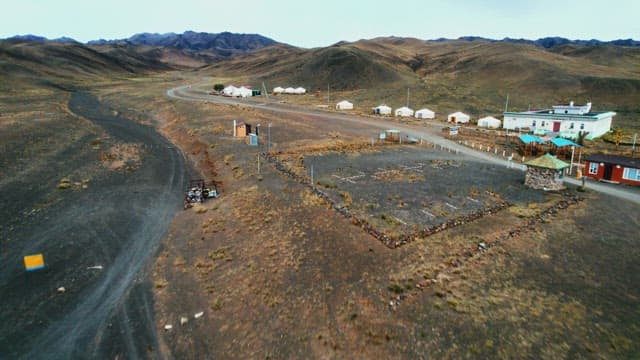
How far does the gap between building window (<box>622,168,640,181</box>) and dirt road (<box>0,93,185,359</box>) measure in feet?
116

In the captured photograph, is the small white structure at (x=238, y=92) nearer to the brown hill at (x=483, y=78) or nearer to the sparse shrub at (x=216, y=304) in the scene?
the brown hill at (x=483, y=78)

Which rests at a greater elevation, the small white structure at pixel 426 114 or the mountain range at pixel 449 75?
the mountain range at pixel 449 75

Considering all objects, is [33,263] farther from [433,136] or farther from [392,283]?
[433,136]

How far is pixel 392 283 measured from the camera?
14680 millimetres

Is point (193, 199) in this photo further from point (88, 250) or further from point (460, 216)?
point (460, 216)

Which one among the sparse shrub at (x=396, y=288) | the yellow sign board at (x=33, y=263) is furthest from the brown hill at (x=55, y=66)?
the sparse shrub at (x=396, y=288)

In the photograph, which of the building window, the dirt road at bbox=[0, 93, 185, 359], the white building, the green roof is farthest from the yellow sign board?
the white building

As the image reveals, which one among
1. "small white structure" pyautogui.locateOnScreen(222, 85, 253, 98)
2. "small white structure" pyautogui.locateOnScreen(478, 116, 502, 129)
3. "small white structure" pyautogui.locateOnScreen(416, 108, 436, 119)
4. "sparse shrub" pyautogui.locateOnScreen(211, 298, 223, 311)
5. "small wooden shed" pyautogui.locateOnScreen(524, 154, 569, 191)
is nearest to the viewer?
"sparse shrub" pyautogui.locateOnScreen(211, 298, 223, 311)

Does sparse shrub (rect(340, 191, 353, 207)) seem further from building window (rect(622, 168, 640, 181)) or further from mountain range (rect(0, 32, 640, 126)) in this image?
mountain range (rect(0, 32, 640, 126))

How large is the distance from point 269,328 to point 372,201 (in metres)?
13.3

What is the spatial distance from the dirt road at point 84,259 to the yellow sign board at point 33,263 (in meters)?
0.35

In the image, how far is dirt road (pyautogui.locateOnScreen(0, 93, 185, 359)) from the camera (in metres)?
12.4

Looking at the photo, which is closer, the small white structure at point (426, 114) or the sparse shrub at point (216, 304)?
the sparse shrub at point (216, 304)

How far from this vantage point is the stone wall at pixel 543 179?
26953 millimetres
